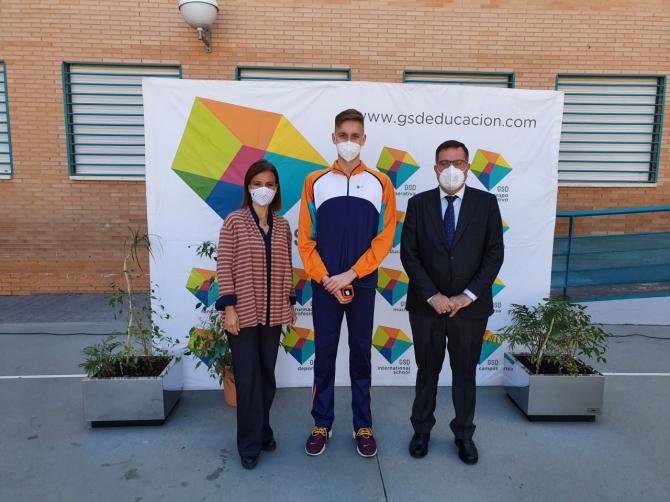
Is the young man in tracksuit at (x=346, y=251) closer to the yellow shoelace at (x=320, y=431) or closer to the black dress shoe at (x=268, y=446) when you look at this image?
the yellow shoelace at (x=320, y=431)

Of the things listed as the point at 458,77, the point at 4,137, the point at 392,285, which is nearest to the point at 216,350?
the point at 392,285

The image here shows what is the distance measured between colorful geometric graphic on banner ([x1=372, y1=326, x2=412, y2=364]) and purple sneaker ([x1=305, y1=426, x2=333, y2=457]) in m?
1.06

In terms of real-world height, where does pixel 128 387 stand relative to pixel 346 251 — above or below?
below

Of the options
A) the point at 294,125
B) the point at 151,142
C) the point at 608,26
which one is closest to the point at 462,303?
the point at 294,125

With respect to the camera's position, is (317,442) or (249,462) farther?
(317,442)

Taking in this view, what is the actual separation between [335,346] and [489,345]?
1.69 m

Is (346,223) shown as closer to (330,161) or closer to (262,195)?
(262,195)

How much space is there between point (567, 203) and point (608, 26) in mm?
2798

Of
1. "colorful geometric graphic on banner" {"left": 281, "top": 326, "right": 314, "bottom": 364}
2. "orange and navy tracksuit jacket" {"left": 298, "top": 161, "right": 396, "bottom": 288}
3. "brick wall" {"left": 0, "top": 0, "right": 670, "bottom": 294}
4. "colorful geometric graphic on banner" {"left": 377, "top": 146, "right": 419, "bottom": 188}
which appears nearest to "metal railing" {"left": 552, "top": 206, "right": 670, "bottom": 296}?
"brick wall" {"left": 0, "top": 0, "right": 670, "bottom": 294}

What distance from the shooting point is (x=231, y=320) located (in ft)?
8.43

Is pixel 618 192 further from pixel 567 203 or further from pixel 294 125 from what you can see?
pixel 294 125

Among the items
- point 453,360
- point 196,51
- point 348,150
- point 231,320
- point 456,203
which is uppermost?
point 196,51

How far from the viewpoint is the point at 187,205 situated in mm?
3566

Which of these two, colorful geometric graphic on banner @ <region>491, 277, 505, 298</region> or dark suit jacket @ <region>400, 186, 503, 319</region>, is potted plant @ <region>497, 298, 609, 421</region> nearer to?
colorful geometric graphic on banner @ <region>491, 277, 505, 298</region>
